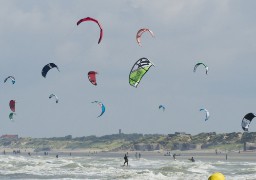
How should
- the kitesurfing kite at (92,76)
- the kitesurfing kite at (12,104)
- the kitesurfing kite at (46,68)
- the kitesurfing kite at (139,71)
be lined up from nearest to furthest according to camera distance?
1. the kitesurfing kite at (139,71)
2. the kitesurfing kite at (92,76)
3. the kitesurfing kite at (46,68)
4. the kitesurfing kite at (12,104)

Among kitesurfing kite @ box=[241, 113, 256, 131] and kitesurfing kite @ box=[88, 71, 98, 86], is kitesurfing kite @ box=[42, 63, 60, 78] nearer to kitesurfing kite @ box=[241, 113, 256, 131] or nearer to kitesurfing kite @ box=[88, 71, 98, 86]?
kitesurfing kite @ box=[88, 71, 98, 86]

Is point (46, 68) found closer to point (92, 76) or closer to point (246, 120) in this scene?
point (92, 76)

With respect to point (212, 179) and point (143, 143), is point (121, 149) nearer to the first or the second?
point (143, 143)

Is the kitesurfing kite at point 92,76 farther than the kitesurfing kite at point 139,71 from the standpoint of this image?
Yes

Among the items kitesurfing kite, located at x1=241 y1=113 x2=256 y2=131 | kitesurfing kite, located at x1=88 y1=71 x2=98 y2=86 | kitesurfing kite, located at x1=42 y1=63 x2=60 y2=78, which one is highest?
kitesurfing kite, located at x1=42 y1=63 x2=60 y2=78

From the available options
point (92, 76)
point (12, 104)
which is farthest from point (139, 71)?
point (12, 104)

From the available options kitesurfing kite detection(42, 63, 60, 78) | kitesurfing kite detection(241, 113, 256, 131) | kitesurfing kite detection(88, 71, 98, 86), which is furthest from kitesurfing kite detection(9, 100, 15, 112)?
kitesurfing kite detection(241, 113, 256, 131)

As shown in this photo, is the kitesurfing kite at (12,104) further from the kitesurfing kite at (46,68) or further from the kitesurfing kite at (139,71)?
the kitesurfing kite at (139,71)

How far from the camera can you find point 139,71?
89.9ft

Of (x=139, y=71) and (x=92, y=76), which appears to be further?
(x=92, y=76)

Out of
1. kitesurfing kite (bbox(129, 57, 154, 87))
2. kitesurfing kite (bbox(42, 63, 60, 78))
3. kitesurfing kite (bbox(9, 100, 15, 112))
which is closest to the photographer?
kitesurfing kite (bbox(129, 57, 154, 87))

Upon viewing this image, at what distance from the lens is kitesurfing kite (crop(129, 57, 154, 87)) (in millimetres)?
26938

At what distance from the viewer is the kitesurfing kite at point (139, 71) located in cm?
2694

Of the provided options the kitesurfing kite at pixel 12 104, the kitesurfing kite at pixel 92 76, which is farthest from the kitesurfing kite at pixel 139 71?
the kitesurfing kite at pixel 12 104
